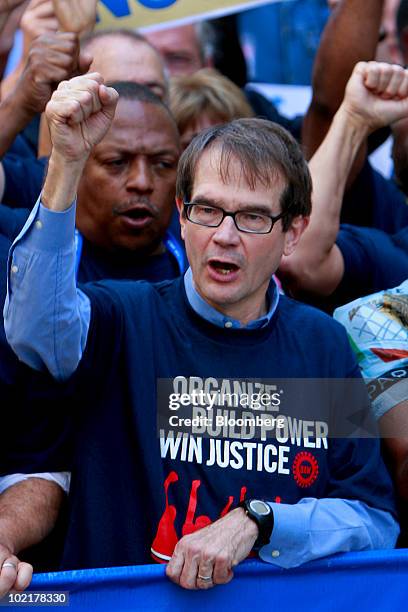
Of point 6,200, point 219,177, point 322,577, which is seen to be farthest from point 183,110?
point 322,577

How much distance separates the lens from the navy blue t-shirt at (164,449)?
2186 millimetres

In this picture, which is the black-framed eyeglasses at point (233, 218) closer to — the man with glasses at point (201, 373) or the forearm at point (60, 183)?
the man with glasses at point (201, 373)

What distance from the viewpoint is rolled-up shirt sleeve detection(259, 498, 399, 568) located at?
211cm

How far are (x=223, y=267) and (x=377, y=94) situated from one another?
95cm

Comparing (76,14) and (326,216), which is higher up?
(76,14)

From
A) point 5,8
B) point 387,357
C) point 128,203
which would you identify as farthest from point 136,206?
point 387,357

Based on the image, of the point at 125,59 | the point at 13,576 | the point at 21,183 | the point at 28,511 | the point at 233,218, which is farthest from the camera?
the point at 125,59

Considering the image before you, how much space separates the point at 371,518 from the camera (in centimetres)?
228

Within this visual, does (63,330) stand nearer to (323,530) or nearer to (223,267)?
(223,267)

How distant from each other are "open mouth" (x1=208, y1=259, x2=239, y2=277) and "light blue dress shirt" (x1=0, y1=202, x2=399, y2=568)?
313 millimetres

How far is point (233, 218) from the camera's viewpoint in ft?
7.63

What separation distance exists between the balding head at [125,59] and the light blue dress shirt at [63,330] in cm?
169

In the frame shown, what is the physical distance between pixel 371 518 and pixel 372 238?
102cm

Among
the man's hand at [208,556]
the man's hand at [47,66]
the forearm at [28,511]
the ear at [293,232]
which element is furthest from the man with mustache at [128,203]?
the man's hand at [208,556]
